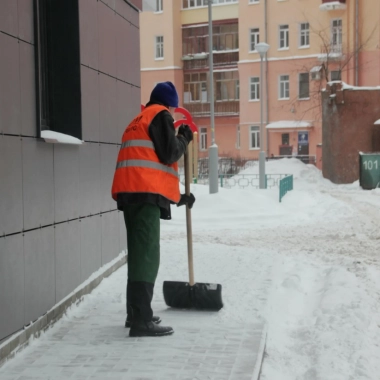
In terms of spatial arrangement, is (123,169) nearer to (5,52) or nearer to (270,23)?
(5,52)

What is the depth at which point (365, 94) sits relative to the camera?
2895cm

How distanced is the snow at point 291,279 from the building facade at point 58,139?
0.45 m

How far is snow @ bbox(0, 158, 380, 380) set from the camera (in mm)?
4930

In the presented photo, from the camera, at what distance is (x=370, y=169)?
25.3 metres

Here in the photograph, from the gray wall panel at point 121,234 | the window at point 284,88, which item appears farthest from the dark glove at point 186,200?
the window at point 284,88

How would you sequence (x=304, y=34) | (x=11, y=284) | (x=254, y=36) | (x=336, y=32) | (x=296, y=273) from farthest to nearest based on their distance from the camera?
(x=254, y=36)
(x=304, y=34)
(x=336, y=32)
(x=296, y=273)
(x=11, y=284)

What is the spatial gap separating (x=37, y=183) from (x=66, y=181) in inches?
31.1

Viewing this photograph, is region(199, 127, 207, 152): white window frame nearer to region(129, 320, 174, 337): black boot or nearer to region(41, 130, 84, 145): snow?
region(41, 130, 84, 145): snow

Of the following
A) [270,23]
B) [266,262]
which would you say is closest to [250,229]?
[266,262]

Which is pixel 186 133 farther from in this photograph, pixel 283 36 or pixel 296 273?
pixel 283 36

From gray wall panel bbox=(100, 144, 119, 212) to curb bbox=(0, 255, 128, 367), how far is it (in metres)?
0.77

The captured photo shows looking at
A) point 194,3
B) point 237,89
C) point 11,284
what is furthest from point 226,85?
point 11,284

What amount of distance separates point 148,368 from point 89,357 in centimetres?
51

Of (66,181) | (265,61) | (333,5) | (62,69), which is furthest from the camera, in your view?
(265,61)
